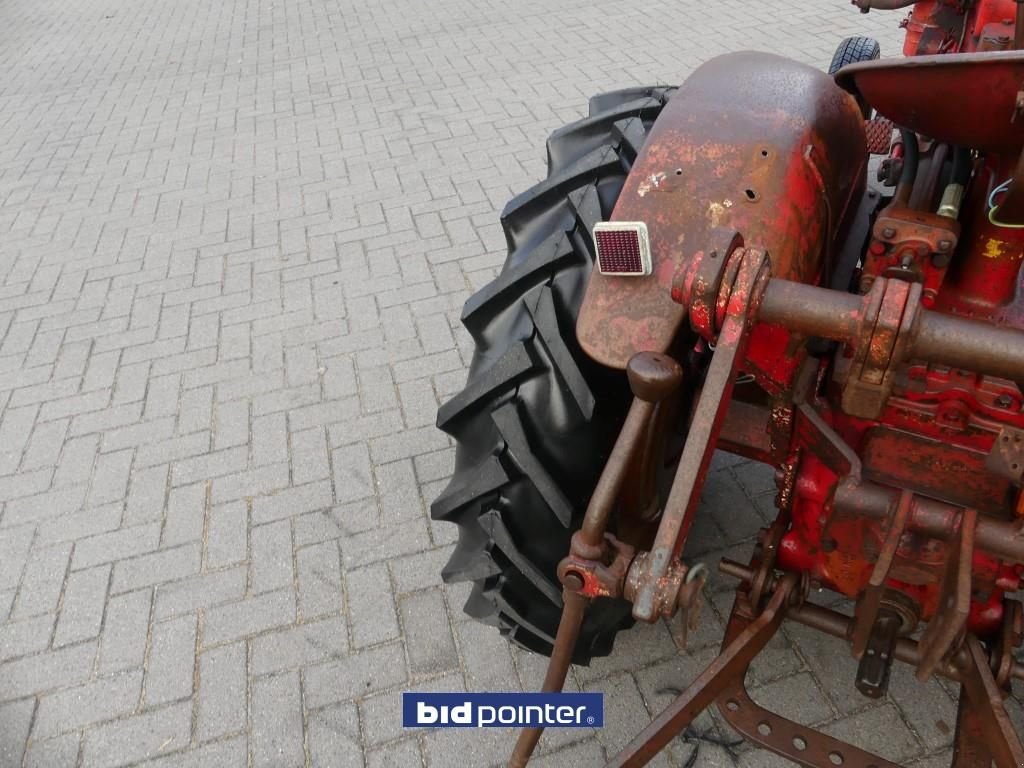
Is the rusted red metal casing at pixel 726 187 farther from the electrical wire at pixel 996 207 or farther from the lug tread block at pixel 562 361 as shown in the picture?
the electrical wire at pixel 996 207

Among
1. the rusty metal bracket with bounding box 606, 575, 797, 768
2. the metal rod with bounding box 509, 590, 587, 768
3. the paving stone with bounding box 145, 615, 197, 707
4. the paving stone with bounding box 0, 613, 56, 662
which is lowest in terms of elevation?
the paving stone with bounding box 0, 613, 56, 662

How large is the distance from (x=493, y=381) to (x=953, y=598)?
2.96 ft

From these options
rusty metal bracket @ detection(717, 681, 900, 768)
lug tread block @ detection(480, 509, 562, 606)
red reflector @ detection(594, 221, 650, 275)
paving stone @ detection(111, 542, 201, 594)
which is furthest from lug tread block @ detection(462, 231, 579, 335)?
paving stone @ detection(111, 542, 201, 594)

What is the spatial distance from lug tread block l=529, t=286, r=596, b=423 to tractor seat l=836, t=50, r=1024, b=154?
653 millimetres

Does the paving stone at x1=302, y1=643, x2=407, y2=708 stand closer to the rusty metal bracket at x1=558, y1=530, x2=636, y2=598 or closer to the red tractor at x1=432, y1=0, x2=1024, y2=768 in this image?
the red tractor at x1=432, y1=0, x2=1024, y2=768

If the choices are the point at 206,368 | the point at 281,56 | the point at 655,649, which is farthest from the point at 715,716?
the point at 281,56

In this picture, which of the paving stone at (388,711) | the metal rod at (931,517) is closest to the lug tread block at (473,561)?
the paving stone at (388,711)

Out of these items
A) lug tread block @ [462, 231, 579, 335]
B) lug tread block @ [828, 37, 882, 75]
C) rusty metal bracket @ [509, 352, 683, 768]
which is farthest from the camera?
lug tread block @ [828, 37, 882, 75]

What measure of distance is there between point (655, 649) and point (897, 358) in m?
1.41

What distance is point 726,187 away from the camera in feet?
4.56

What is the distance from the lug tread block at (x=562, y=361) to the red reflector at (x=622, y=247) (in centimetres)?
17

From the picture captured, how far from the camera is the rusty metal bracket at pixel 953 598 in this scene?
1189 mm

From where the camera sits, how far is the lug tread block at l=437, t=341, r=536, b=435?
1.49m

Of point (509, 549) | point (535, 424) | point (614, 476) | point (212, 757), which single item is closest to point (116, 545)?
point (212, 757)
